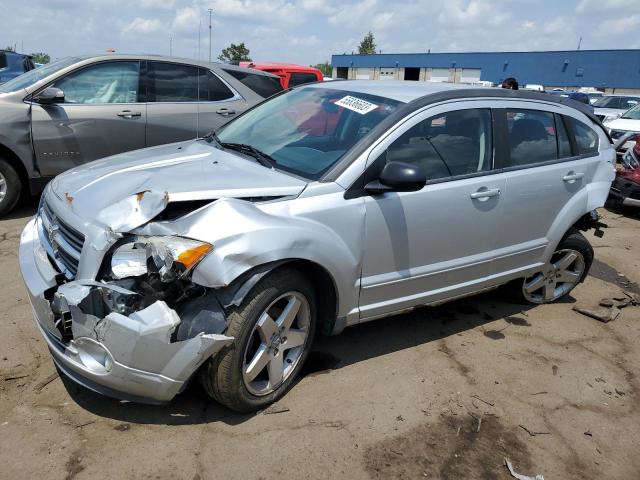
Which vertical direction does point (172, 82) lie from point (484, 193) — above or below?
above

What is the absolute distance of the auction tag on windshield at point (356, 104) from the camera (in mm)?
Result: 3378

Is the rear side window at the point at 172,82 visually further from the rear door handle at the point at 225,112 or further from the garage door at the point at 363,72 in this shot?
the garage door at the point at 363,72

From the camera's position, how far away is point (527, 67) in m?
45.5

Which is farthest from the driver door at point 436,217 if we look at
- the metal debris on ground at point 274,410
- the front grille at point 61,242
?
the front grille at point 61,242

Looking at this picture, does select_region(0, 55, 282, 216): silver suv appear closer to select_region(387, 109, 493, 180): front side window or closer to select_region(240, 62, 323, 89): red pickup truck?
select_region(387, 109, 493, 180): front side window

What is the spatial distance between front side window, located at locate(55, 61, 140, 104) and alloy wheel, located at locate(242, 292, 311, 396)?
4.22m

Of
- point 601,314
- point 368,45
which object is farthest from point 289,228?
point 368,45

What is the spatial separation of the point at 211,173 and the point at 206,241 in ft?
2.12

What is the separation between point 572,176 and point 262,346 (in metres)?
2.87

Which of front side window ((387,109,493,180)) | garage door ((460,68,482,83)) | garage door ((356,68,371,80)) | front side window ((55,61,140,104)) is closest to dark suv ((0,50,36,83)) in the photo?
front side window ((55,61,140,104))

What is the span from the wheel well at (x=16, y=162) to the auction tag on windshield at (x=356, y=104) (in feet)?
12.6

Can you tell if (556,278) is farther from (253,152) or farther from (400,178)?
(253,152)

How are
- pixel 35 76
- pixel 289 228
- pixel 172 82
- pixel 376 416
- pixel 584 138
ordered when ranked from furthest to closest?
1. pixel 172 82
2. pixel 35 76
3. pixel 584 138
4. pixel 376 416
5. pixel 289 228

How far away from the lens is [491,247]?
372 centimetres
